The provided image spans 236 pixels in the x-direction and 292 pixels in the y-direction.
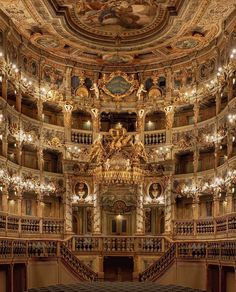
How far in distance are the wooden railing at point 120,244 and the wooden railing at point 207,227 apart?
2168 millimetres

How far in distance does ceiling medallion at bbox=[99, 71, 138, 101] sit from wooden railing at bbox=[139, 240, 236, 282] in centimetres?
1175

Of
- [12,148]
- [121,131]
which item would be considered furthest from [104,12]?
[12,148]

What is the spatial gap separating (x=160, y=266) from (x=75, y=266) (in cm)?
437

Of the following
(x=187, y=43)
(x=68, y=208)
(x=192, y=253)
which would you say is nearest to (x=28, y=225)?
(x=68, y=208)

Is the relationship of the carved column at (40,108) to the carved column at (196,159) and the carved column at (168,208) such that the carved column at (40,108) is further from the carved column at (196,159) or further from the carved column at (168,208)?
the carved column at (196,159)

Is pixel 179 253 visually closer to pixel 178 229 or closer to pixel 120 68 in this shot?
pixel 178 229

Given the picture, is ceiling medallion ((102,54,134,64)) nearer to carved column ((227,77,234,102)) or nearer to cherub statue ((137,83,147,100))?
cherub statue ((137,83,147,100))

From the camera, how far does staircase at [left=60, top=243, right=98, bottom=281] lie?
26188mm

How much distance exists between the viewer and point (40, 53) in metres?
32.2

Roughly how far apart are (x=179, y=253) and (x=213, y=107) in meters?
10.9

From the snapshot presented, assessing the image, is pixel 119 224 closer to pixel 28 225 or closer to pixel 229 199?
pixel 28 225

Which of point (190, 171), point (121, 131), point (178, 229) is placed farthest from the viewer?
point (190, 171)

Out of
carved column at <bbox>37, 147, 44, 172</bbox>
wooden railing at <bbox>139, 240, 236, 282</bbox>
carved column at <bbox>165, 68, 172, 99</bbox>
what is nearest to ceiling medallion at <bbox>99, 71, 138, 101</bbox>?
carved column at <bbox>165, 68, 172, 99</bbox>

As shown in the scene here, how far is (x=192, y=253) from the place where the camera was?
83.6ft
